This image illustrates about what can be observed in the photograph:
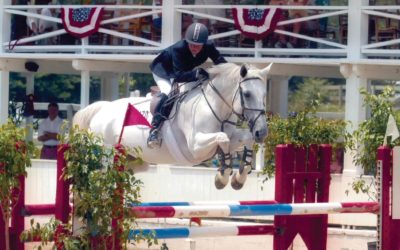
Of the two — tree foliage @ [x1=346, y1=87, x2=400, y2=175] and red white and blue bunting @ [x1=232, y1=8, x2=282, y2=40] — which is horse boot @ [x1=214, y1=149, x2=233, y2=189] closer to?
tree foliage @ [x1=346, y1=87, x2=400, y2=175]

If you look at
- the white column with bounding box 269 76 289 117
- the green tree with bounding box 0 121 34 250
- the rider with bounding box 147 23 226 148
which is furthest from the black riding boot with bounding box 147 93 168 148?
the white column with bounding box 269 76 289 117

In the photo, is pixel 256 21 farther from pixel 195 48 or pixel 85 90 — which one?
pixel 195 48

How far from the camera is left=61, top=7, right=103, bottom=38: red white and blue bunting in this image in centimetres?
2281

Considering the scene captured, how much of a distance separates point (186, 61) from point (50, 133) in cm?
898

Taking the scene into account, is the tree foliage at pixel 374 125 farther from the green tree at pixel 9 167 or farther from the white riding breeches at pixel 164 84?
the green tree at pixel 9 167

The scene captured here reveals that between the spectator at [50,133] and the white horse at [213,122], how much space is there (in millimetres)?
8039

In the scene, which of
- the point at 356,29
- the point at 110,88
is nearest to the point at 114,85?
the point at 110,88

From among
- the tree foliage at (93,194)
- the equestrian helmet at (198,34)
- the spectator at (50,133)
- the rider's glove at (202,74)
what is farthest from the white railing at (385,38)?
the tree foliage at (93,194)

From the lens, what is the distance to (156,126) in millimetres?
15258

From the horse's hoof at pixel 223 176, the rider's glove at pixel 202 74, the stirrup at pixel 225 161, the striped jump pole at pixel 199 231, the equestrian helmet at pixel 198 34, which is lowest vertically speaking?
the striped jump pole at pixel 199 231

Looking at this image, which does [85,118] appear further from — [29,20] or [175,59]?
[29,20]

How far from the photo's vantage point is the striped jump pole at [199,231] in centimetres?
1095

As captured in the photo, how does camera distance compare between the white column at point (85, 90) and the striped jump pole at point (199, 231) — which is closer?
the striped jump pole at point (199, 231)

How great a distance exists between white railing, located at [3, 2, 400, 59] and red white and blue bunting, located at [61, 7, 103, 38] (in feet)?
0.48
